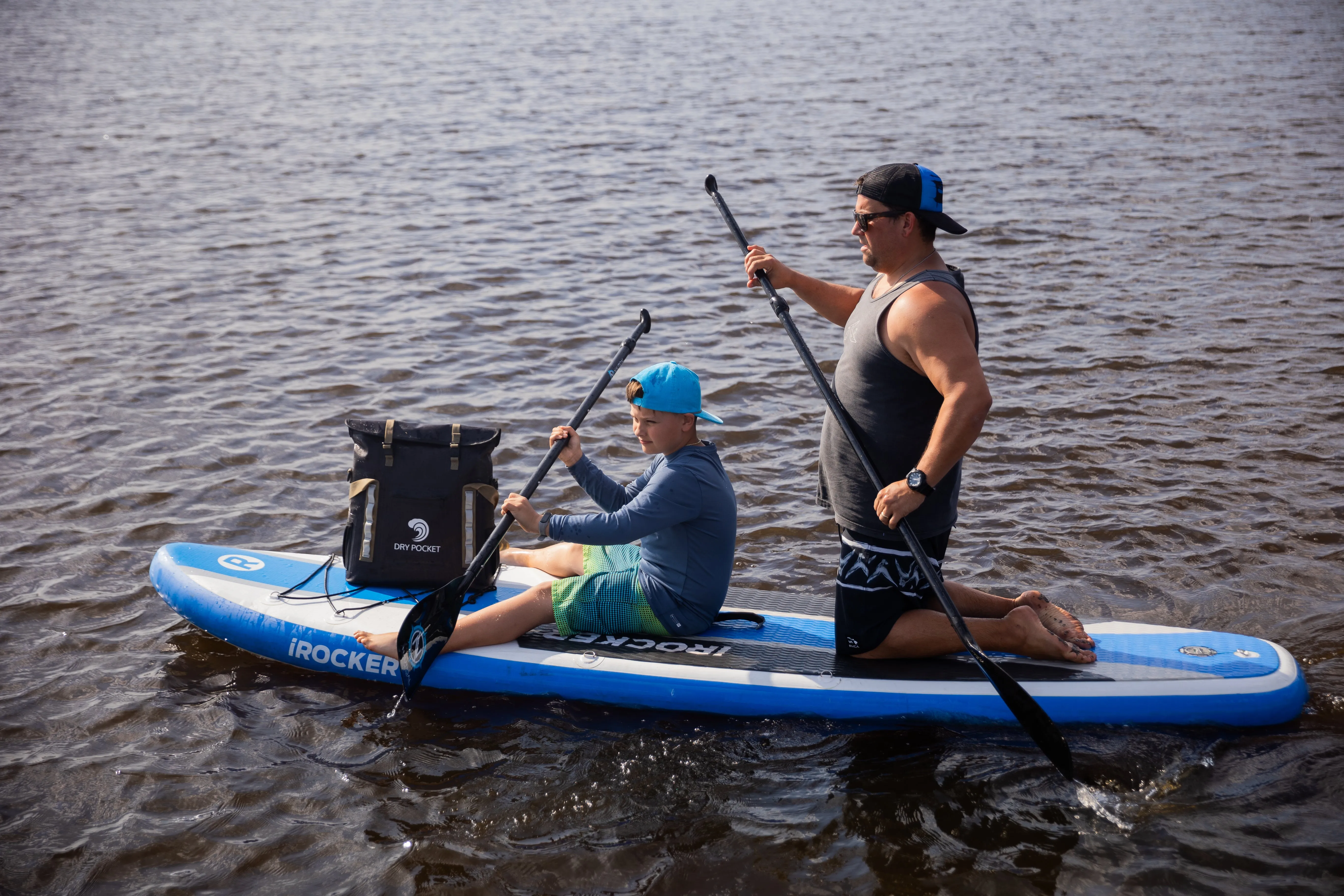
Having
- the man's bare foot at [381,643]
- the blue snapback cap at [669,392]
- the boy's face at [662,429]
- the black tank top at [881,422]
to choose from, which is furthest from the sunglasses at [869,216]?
the man's bare foot at [381,643]

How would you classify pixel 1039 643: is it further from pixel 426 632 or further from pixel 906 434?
pixel 426 632

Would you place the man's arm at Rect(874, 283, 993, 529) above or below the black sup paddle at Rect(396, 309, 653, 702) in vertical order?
above

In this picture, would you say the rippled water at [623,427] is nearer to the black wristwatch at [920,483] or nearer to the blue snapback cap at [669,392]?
the black wristwatch at [920,483]

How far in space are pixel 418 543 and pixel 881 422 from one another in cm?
231

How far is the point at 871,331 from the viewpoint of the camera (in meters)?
3.98

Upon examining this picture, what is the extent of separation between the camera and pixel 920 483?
3789mm

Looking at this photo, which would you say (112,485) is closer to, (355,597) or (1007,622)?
(355,597)

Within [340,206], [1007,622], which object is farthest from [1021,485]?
[340,206]

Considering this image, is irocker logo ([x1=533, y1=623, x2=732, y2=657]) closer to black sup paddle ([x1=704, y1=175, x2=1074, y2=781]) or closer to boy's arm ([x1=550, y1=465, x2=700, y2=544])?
boy's arm ([x1=550, y1=465, x2=700, y2=544])

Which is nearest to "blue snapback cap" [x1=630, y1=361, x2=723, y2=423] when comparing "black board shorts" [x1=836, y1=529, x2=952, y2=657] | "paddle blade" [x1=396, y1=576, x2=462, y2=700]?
"black board shorts" [x1=836, y1=529, x2=952, y2=657]

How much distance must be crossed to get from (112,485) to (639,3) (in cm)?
3254

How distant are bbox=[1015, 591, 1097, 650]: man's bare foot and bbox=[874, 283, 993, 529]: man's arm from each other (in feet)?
3.36

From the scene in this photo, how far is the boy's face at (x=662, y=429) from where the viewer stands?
4.48 m

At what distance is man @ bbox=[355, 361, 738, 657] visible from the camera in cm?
448
